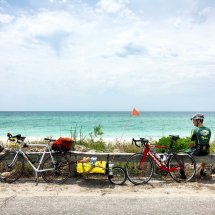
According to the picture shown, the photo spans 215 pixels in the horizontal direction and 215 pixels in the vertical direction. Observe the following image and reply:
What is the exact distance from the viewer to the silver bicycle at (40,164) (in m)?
5.53

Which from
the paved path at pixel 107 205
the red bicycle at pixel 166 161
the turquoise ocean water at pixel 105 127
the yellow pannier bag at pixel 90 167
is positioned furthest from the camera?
the turquoise ocean water at pixel 105 127

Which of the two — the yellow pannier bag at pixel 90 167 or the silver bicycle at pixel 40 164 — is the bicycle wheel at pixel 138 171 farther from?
the silver bicycle at pixel 40 164

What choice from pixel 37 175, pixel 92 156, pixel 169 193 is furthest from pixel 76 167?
pixel 169 193

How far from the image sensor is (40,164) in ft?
18.2

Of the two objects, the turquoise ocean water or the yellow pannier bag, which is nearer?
the yellow pannier bag

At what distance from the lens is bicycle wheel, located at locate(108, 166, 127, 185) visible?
212 inches

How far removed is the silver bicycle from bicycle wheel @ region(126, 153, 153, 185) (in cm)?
169

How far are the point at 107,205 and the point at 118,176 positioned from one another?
5.61 feet

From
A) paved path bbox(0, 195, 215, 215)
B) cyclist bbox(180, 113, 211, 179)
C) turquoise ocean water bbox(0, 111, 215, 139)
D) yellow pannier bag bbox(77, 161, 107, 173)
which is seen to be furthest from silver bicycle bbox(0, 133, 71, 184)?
cyclist bbox(180, 113, 211, 179)

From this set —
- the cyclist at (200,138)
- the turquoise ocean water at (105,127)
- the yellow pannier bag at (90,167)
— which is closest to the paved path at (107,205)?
the yellow pannier bag at (90,167)

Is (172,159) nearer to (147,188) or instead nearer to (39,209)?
(147,188)

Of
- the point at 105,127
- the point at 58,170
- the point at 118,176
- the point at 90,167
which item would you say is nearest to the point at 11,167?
the point at 58,170

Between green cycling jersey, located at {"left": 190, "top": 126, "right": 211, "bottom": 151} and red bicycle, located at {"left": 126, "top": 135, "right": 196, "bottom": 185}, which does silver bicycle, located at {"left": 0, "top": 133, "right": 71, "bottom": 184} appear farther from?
green cycling jersey, located at {"left": 190, "top": 126, "right": 211, "bottom": 151}

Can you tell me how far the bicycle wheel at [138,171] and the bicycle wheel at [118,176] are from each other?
0.51 feet
